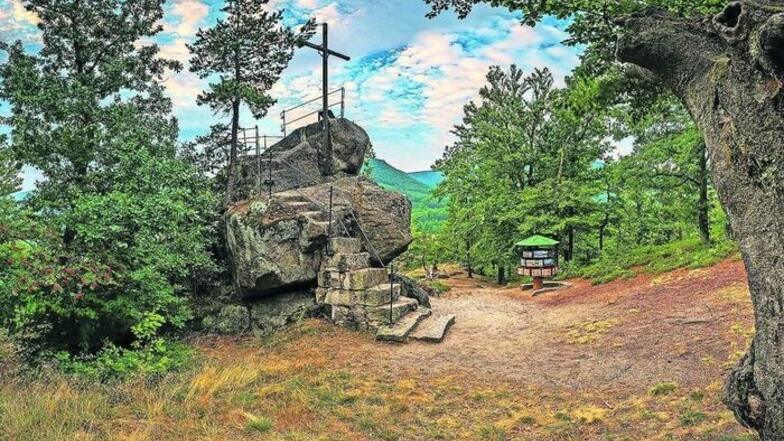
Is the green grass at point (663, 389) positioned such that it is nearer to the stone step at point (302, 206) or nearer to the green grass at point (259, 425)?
the green grass at point (259, 425)

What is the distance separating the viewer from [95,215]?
8844 mm

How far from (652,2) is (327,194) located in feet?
31.6

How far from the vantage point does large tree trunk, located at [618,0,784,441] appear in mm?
3264

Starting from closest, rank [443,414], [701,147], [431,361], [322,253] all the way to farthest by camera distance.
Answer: [443,414] → [431,361] → [322,253] → [701,147]

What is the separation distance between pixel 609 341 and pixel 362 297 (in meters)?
4.99

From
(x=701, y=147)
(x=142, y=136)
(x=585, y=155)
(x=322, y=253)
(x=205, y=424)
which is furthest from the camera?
(x=585, y=155)

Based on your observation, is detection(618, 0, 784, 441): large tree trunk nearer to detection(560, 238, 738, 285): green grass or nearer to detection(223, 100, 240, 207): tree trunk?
detection(560, 238, 738, 285): green grass

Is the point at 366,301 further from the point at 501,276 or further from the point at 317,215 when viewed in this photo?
the point at 501,276

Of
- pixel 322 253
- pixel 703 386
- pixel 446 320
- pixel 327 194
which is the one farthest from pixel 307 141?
pixel 703 386

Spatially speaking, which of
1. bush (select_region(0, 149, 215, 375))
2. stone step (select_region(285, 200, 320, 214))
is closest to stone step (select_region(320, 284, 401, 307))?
stone step (select_region(285, 200, 320, 214))

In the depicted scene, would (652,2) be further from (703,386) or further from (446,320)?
(446,320)

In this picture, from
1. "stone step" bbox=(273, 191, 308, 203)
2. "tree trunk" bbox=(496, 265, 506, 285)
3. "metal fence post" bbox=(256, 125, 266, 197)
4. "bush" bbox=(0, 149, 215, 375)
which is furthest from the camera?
"tree trunk" bbox=(496, 265, 506, 285)

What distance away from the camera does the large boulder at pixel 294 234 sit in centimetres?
1144

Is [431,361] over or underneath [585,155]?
underneath
